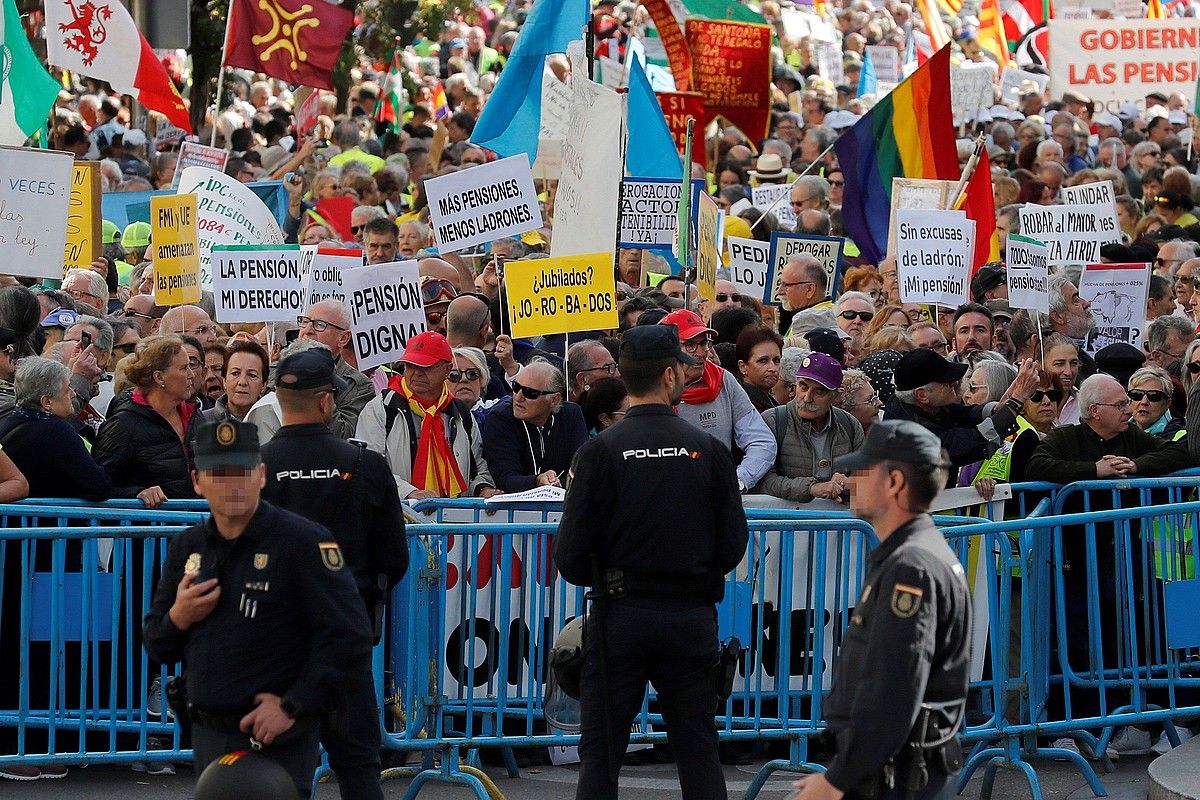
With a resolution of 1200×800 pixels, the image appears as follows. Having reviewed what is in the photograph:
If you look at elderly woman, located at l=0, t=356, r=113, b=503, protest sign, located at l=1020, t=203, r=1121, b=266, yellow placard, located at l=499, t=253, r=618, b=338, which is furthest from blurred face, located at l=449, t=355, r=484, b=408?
protest sign, located at l=1020, t=203, r=1121, b=266

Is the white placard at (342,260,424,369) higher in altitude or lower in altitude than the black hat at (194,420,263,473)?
higher

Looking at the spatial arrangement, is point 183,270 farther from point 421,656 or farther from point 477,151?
point 477,151

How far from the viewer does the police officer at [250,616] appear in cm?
538

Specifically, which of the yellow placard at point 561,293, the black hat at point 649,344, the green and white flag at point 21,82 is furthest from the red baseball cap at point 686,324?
the green and white flag at point 21,82

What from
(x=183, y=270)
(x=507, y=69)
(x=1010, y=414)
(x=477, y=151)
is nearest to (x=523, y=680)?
(x=1010, y=414)

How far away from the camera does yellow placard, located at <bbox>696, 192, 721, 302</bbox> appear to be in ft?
39.8

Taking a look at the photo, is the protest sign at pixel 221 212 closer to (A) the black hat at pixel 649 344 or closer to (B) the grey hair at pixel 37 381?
(B) the grey hair at pixel 37 381

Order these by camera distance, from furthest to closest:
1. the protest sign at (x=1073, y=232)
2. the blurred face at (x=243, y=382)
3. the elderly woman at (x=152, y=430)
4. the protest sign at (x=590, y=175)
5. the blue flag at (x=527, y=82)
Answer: the blue flag at (x=527, y=82), the protest sign at (x=1073, y=232), the protest sign at (x=590, y=175), the blurred face at (x=243, y=382), the elderly woman at (x=152, y=430)

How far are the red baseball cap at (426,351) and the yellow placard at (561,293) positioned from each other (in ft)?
4.80

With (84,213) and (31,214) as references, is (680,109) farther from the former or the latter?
(31,214)

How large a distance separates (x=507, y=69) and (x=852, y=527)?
7621 mm

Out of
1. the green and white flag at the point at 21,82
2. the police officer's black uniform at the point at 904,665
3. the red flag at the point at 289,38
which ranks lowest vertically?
the police officer's black uniform at the point at 904,665

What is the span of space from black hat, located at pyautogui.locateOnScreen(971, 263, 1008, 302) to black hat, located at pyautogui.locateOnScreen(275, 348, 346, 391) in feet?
25.8

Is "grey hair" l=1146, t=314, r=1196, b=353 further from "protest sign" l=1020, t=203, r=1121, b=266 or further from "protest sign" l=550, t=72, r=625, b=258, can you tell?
"protest sign" l=550, t=72, r=625, b=258
